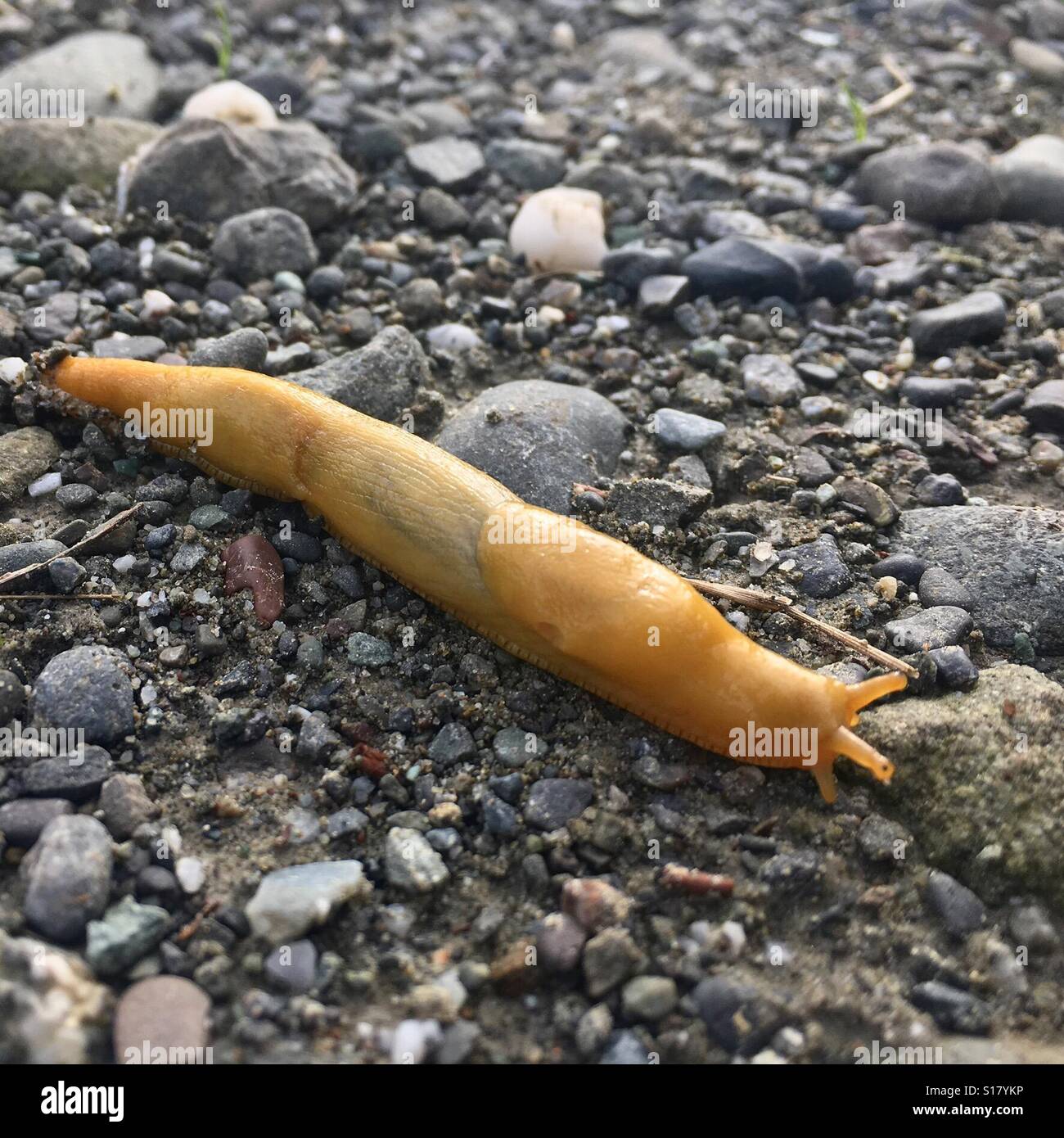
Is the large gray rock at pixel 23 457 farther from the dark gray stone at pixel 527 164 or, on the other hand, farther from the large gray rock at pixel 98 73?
the dark gray stone at pixel 527 164

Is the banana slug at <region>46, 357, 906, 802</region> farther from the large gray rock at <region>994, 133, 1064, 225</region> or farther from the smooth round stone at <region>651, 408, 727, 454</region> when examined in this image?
the large gray rock at <region>994, 133, 1064, 225</region>

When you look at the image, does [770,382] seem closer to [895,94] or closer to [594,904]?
[594,904]

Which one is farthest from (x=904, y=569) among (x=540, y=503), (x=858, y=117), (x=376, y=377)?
(x=858, y=117)

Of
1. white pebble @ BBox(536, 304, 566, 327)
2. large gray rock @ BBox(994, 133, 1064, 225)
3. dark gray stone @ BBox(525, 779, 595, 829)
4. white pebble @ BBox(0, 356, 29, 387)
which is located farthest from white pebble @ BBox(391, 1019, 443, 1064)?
large gray rock @ BBox(994, 133, 1064, 225)

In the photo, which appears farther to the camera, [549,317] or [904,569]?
[549,317]
